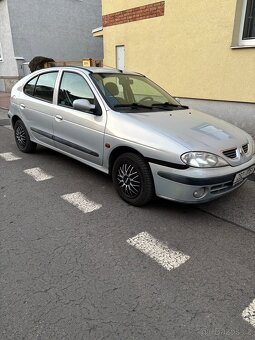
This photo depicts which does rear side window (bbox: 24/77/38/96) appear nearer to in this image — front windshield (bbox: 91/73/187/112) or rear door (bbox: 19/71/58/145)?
rear door (bbox: 19/71/58/145)

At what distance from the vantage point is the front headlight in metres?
3.00

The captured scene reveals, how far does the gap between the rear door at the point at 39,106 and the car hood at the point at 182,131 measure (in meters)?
1.53

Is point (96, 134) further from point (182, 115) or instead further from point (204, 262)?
point (204, 262)

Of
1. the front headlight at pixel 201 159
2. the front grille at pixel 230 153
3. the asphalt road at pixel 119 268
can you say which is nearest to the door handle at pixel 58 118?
the asphalt road at pixel 119 268

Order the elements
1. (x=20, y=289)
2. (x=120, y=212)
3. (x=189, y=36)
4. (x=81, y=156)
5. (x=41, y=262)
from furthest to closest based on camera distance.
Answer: (x=189, y=36)
(x=81, y=156)
(x=120, y=212)
(x=41, y=262)
(x=20, y=289)

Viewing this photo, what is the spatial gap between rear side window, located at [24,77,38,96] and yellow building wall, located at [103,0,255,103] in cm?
438

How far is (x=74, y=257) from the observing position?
8.76 ft

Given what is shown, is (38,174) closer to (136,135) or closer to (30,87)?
(30,87)

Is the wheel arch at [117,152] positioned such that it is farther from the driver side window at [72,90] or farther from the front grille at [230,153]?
the front grille at [230,153]

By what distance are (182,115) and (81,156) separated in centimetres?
152

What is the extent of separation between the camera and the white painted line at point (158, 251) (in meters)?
2.62

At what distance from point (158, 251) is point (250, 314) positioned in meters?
0.94

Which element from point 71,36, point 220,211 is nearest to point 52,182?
point 220,211

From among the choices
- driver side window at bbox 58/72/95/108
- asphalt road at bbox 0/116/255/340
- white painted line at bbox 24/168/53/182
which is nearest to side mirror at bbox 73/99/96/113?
driver side window at bbox 58/72/95/108
